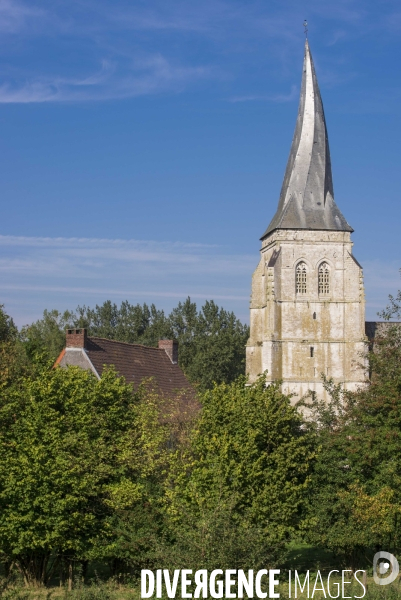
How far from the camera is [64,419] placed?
25.6 meters

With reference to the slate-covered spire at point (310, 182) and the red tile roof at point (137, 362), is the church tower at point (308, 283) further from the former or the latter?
the red tile roof at point (137, 362)

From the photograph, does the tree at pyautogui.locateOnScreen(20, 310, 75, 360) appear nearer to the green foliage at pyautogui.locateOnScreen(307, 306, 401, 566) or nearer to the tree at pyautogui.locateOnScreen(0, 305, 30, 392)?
the tree at pyautogui.locateOnScreen(0, 305, 30, 392)

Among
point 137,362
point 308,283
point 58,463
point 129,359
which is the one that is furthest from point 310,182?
point 58,463

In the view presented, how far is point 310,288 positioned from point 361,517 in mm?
39453

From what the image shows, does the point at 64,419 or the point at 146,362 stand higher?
the point at 146,362

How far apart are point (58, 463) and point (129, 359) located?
19.3 metres

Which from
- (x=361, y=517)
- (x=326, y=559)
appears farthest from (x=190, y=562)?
(x=326, y=559)

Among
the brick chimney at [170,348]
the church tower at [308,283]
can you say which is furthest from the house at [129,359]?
the church tower at [308,283]

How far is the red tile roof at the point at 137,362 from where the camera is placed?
1614 inches

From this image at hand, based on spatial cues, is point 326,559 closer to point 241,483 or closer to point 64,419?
point 241,483

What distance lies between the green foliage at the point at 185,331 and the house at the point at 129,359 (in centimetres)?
3126

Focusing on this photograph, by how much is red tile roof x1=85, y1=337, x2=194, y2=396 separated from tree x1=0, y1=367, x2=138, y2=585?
1244cm

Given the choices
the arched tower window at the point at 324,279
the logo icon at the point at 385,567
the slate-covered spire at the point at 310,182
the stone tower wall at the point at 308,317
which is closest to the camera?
the logo icon at the point at 385,567

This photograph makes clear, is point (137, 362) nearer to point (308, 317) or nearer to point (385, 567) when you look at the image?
point (385, 567)
